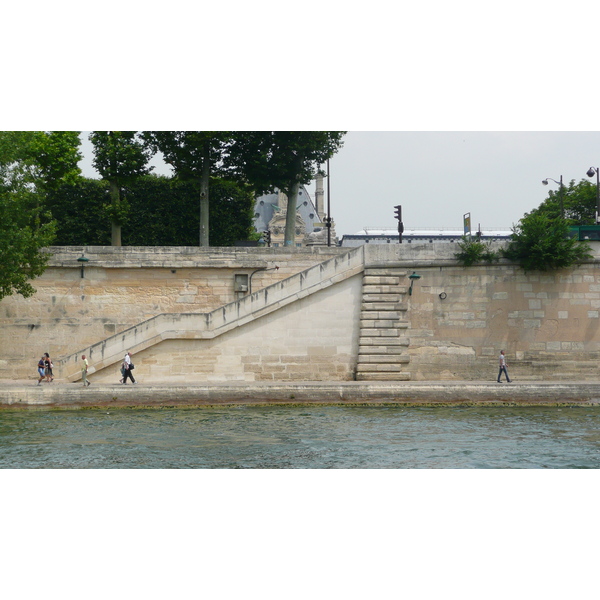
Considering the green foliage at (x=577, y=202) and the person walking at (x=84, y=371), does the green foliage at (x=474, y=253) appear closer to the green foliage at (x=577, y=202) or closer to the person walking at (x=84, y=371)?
the person walking at (x=84, y=371)

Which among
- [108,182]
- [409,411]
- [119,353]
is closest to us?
[409,411]

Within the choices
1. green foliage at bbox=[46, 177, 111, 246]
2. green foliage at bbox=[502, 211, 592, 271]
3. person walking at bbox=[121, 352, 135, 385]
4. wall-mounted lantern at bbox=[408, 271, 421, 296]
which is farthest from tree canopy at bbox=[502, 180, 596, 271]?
green foliage at bbox=[46, 177, 111, 246]

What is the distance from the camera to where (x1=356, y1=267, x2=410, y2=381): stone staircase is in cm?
2164

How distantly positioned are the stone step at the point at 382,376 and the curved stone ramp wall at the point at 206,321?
100 inches

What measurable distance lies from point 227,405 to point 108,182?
13790 millimetres

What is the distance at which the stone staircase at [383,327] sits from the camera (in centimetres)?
2164

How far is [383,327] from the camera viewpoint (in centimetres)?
2184

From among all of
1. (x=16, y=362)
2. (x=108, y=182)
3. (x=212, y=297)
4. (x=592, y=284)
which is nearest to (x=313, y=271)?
(x=212, y=297)

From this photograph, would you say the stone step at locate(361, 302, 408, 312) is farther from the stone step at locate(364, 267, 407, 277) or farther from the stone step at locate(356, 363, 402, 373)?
the stone step at locate(356, 363, 402, 373)

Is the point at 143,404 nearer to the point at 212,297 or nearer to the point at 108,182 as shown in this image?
the point at 212,297

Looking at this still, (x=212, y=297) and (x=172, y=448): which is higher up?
(x=212, y=297)

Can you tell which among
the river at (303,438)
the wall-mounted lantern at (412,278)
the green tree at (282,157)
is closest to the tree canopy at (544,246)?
the wall-mounted lantern at (412,278)

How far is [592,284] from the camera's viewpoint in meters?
22.2

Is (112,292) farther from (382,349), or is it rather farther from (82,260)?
(382,349)
